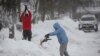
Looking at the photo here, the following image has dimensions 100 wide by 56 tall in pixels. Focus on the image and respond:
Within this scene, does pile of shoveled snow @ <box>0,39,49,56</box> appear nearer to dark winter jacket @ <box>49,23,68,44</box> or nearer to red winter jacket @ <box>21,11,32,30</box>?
dark winter jacket @ <box>49,23,68,44</box>

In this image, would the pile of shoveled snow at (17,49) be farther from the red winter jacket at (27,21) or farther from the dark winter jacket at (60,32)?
the red winter jacket at (27,21)

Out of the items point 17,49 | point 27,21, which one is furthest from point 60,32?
point 27,21

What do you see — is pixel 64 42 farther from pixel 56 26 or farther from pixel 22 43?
pixel 22 43

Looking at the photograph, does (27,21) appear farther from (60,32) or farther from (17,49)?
(60,32)

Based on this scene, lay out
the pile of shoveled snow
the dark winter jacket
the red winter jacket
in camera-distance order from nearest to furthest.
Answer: the pile of shoveled snow < the dark winter jacket < the red winter jacket

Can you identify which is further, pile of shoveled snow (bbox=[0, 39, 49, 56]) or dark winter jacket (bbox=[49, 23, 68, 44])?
dark winter jacket (bbox=[49, 23, 68, 44])

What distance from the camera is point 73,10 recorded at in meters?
87.3

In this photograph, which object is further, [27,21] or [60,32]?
[27,21]

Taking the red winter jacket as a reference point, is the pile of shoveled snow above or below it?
below

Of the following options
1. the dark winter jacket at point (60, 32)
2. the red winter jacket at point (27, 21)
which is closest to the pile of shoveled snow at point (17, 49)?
the dark winter jacket at point (60, 32)

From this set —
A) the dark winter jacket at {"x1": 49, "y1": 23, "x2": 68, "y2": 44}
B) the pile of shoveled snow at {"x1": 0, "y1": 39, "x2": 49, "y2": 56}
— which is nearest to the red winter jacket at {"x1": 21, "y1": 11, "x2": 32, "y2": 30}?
the pile of shoveled snow at {"x1": 0, "y1": 39, "x2": 49, "y2": 56}

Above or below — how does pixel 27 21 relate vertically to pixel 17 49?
above

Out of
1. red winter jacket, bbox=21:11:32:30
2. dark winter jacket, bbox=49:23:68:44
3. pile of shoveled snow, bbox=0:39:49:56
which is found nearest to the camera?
pile of shoveled snow, bbox=0:39:49:56

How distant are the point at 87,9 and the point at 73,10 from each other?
60.1ft
